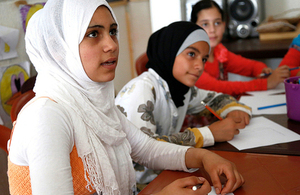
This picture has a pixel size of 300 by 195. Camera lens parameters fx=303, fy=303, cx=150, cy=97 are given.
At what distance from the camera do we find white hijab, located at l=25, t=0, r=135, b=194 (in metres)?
0.73

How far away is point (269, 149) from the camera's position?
888 millimetres

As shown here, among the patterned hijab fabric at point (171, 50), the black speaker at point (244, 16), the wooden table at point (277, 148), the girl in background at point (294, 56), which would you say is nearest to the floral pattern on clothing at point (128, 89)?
the patterned hijab fabric at point (171, 50)

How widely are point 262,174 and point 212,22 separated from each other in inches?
56.6

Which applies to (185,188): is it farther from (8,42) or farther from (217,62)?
(217,62)

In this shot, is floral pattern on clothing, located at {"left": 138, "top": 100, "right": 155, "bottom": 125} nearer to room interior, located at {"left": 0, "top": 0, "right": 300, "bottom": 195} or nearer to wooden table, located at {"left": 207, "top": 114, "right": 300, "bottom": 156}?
wooden table, located at {"left": 207, "top": 114, "right": 300, "bottom": 156}

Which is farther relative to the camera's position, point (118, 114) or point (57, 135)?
point (118, 114)

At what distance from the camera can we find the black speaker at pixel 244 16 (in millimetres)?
2809

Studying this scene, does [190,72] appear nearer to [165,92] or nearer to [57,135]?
[165,92]

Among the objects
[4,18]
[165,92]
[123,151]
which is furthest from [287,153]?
[4,18]

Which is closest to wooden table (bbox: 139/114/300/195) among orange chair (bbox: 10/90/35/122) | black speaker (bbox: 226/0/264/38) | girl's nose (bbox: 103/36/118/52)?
girl's nose (bbox: 103/36/118/52)

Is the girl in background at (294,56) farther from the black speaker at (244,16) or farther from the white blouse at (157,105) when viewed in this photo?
the black speaker at (244,16)

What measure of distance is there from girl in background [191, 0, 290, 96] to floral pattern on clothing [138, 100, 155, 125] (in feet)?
2.51

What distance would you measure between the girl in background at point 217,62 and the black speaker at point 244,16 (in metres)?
0.85

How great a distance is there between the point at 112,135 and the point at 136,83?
419 millimetres
